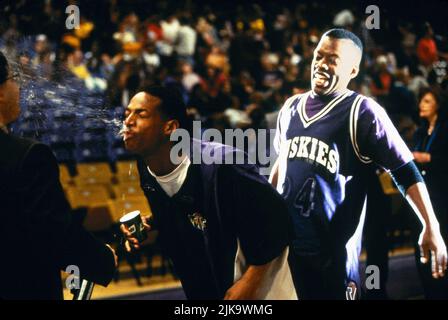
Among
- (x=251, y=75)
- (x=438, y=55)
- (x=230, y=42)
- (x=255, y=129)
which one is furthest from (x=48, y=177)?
(x=230, y=42)

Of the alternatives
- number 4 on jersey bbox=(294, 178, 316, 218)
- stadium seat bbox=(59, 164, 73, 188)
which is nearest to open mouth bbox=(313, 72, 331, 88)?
number 4 on jersey bbox=(294, 178, 316, 218)

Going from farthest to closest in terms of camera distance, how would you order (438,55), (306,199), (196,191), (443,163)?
(438,55) < (443,163) < (306,199) < (196,191)

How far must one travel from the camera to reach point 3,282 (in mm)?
2852

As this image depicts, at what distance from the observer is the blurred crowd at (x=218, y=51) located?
425cm

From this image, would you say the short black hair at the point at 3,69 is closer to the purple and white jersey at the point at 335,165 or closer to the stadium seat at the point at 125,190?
the purple and white jersey at the point at 335,165

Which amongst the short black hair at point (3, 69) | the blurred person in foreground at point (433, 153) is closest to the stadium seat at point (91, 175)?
the blurred person in foreground at point (433, 153)

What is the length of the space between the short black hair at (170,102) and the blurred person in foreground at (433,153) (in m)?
1.79

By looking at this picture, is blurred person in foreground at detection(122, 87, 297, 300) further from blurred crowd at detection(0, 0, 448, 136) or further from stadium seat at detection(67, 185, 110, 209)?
stadium seat at detection(67, 185, 110, 209)

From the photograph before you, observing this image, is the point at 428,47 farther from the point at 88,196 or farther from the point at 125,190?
the point at 88,196

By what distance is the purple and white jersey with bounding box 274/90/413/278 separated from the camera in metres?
3.61

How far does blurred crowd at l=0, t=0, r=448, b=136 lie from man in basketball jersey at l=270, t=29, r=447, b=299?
25cm
